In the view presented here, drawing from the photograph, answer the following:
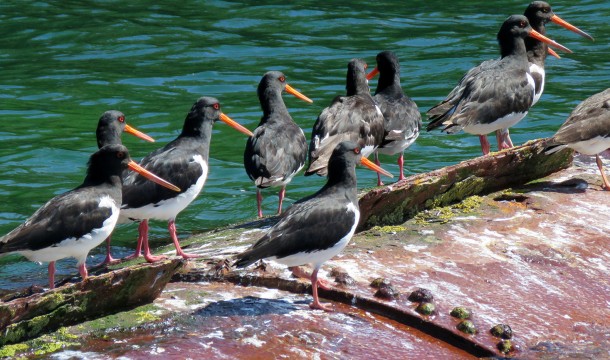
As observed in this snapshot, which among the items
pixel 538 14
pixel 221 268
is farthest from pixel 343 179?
pixel 538 14

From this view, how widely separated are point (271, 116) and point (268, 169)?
1422 millimetres

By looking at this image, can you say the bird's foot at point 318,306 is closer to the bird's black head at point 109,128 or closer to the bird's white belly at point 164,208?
the bird's white belly at point 164,208

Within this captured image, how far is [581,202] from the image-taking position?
29.8 ft

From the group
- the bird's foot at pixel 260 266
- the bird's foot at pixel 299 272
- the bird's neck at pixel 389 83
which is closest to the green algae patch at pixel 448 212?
the bird's foot at pixel 299 272

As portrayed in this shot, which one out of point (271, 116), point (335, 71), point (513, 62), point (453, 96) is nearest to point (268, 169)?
point (271, 116)

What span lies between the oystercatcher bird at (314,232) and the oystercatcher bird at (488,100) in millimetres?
3381

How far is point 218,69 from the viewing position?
18.5 m

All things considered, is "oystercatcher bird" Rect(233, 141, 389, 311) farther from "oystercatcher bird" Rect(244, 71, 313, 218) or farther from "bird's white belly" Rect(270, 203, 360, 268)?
"oystercatcher bird" Rect(244, 71, 313, 218)

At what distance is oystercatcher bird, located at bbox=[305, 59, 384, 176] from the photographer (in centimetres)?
1009

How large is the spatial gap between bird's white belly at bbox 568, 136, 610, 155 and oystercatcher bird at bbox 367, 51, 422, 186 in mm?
2087

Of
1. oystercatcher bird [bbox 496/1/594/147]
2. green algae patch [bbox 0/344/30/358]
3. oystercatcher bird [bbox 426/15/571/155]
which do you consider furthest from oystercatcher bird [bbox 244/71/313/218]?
green algae patch [bbox 0/344/30/358]

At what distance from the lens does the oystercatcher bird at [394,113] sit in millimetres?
11344

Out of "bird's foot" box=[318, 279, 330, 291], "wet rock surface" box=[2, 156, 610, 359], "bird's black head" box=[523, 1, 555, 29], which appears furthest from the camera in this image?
"bird's black head" box=[523, 1, 555, 29]

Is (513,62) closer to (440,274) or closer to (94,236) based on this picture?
(440,274)
